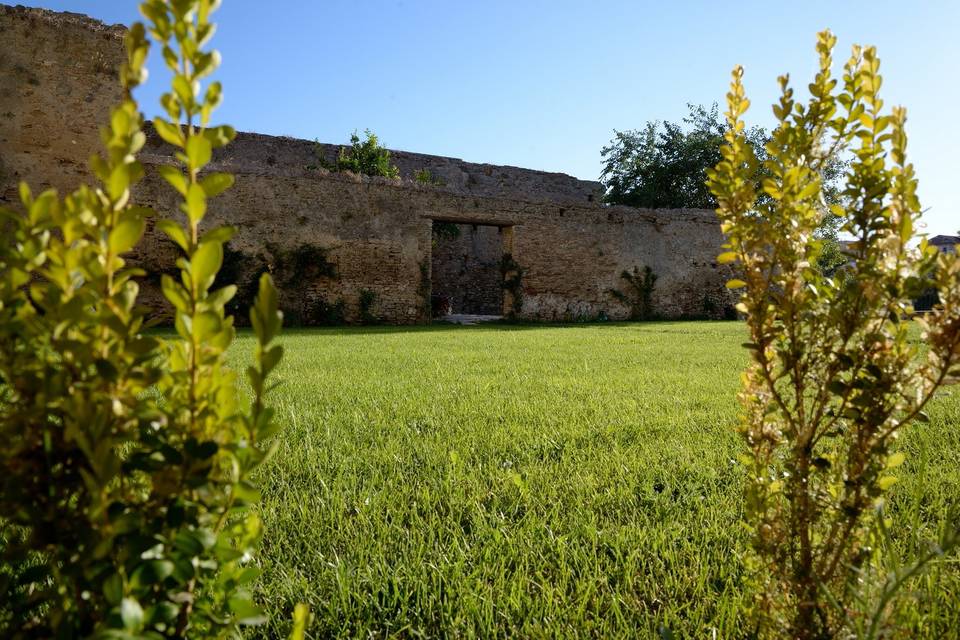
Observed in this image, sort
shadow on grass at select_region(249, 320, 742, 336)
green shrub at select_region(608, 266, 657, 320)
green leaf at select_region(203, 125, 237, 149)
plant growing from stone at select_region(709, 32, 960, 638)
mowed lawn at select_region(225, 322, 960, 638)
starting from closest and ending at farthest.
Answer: green leaf at select_region(203, 125, 237, 149), plant growing from stone at select_region(709, 32, 960, 638), mowed lawn at select_region(225, 322, 960, 638), shadow on grass at select_region(249, 320, 742, 336), green shrub at select_region(608, 266, 657, 320)

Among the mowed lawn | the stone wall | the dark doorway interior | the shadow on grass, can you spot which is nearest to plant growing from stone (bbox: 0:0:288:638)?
the mowed lawn

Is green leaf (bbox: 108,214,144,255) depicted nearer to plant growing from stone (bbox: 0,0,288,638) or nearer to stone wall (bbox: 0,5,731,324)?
plant growing from stone (bbox: 0,0,288,638)

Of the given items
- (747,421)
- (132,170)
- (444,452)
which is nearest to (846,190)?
(747,421)

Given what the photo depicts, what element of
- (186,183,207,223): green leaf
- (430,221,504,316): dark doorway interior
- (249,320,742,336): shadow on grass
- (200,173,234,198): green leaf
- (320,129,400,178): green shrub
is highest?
(320,129,400,178): green shrub

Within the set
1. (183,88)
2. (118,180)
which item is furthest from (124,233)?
(183,88)

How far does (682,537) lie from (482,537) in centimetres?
58

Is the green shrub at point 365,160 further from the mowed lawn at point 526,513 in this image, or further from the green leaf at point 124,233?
the green leaf at point 124,233

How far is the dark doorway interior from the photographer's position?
21.8 metres

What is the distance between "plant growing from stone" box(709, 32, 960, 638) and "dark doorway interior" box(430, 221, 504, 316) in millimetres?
20512

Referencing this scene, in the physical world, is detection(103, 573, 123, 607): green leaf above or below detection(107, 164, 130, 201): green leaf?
below

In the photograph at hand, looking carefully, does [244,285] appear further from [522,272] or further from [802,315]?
[802,315]

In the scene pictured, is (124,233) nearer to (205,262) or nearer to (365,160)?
(205,262)

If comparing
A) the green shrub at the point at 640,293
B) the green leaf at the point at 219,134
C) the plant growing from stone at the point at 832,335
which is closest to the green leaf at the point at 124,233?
the green leaf at the point at 219,134

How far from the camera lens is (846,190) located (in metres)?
1.00
